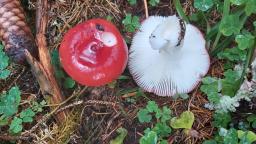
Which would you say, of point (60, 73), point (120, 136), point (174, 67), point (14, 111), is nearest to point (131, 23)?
point (174, 67)

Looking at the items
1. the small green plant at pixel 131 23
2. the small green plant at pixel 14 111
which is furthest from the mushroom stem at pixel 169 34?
the small green plant at pixel 14 111

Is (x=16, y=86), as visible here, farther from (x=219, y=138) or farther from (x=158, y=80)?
(x=219, y=138)

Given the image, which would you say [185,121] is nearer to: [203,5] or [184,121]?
[184,121]

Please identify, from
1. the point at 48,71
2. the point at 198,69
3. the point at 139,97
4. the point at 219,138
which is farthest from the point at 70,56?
the point at 219,138

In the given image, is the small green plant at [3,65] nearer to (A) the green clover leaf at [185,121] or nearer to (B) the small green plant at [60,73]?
(B) the small green plant at [60,73]

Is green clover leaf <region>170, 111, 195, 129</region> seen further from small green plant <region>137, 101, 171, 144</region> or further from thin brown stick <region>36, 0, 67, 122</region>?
thin brown stick <region>36, 0, 67, 122</region>

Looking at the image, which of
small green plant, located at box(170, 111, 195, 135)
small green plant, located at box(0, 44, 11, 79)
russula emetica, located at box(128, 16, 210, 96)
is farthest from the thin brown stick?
small green plant, located at box(170, 111, 195, 135)
